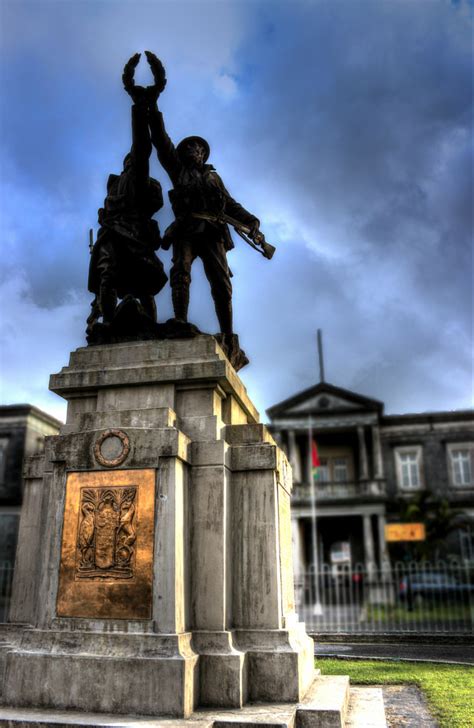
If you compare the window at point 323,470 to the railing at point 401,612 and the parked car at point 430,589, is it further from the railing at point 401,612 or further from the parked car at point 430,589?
the parked car at point 430,589

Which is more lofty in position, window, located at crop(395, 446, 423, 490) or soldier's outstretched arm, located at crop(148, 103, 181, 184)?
window, located at crop(395, 446, 423, 490)

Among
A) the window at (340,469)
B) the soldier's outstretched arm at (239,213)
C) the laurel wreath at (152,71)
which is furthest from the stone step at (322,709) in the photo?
the window at (340,469)

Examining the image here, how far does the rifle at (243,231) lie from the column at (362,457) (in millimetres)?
30401

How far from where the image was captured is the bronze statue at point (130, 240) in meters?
5.18

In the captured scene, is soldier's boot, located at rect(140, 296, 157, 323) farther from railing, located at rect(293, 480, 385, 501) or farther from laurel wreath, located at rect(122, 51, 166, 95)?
railing, located at rect(293, 480, 385, 501)

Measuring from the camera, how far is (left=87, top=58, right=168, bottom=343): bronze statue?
5.18 meters

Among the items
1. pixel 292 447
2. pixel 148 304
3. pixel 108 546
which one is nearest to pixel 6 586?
pixel 148 304

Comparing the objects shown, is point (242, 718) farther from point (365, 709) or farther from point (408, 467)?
point (408, 467)

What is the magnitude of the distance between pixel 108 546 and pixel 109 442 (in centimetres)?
66

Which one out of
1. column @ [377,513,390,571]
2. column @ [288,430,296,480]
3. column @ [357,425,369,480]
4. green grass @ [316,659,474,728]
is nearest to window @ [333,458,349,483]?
column @ [357,425,369,480]

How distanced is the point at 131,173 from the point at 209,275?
1076 millimetres

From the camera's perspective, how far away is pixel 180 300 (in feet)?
17.0

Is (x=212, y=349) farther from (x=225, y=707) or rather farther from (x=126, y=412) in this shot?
(x=225, y=707)

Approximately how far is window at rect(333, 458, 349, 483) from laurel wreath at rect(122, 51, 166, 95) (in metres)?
33.6
